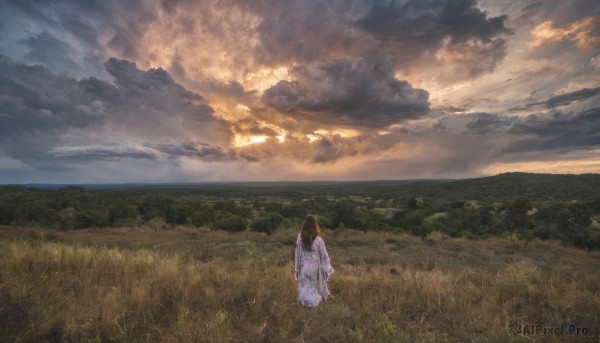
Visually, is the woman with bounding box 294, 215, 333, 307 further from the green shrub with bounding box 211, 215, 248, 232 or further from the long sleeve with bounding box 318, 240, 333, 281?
the green shrub with bounding box 211, 215, 248, 232

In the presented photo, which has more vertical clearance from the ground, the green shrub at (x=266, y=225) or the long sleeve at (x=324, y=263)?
the long sleeve at (x=324, y=263)

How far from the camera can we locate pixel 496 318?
5945 millimetres

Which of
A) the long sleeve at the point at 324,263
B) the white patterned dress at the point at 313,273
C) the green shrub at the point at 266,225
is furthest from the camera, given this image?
the green shrub at the point at 266,225

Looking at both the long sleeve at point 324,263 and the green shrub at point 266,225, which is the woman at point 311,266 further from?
the green shrub at point 266,225

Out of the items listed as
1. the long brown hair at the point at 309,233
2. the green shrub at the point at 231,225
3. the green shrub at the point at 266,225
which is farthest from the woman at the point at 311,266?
the green shrub at the point at 231,225

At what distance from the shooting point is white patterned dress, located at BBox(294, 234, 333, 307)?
6.95 meters

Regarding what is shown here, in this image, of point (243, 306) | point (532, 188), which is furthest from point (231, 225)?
point (532, 188)

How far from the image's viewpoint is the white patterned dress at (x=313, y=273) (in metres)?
6.95

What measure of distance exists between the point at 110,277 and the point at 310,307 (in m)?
4.34

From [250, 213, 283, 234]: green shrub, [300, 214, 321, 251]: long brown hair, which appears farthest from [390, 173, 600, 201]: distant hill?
[300, 214, 321, 251]: long brown hair

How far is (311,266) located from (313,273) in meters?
0.15

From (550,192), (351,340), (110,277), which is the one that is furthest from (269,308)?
(550,192)

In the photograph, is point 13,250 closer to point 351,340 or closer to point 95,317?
point 95,317

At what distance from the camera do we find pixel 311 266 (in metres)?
7.14
